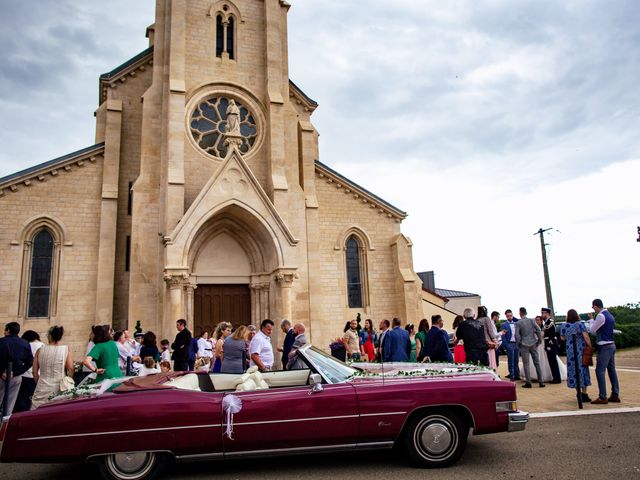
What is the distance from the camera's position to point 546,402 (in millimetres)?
9391

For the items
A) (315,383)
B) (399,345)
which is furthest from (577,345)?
(315,383)

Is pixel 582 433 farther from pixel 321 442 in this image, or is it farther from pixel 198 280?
pixel 198 280

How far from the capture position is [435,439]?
546cm

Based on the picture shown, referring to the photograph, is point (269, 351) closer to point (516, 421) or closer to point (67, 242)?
point (516, 421)

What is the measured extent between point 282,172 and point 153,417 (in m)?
14.0

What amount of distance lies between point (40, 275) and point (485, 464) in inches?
609

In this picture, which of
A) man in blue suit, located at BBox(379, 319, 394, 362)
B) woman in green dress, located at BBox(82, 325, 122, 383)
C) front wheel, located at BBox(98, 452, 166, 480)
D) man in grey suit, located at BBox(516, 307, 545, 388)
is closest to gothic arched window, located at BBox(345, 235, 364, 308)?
man in grey suit, located at BBox(516, 307, 545, 388)

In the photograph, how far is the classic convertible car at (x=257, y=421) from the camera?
5047 millimetres

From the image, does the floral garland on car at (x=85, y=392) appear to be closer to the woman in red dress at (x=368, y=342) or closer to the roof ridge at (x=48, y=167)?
the woman in red dress at (x=368, y=342)

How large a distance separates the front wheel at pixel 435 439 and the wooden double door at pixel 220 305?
12928mm

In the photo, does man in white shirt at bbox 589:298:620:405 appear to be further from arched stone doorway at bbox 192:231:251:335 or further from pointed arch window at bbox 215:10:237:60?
pointed arch window at bbox 215:10:237:60

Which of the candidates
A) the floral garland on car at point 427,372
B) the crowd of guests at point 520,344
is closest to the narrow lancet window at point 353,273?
the crowd of guests at point 520,344

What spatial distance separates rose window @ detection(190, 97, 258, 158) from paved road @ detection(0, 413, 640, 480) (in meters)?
13.7

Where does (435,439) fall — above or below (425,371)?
below
